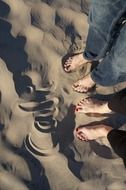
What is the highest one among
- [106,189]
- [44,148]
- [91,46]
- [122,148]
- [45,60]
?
[91,46]

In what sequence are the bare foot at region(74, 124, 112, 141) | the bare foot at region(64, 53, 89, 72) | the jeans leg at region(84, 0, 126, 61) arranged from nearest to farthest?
the jeans leg at region(84, 0, 126, 61)
the bare foot at region(74, 124, 112, 141)
the bare foot at region(64, 53, 89, 72)

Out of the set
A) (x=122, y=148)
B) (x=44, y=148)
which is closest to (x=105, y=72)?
(x=122, y=148)

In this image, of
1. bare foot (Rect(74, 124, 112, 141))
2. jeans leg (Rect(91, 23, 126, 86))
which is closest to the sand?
bare foot (Rect(74, 124, 112, 141))

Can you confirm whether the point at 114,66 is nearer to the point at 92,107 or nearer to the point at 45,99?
the point at 92,107

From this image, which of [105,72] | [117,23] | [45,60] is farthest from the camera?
[45,60]

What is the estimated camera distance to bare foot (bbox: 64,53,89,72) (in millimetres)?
2307

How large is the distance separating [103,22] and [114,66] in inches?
9.3

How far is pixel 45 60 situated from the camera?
232 cm

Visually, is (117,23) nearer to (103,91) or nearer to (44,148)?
(103,91)

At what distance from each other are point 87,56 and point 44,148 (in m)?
0.59

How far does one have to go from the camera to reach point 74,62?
2.30 meters

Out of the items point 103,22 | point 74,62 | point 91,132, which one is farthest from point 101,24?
point 91,132

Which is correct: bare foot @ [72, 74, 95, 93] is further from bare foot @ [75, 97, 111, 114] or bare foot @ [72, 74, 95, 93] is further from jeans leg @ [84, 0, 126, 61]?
jeans leg @ [84, 0, 126, 61]

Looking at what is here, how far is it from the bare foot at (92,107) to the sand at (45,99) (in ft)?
0.15
